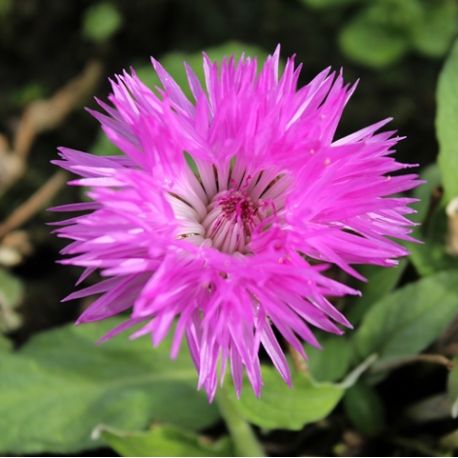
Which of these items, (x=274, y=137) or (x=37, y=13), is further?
(x=37, y=13)

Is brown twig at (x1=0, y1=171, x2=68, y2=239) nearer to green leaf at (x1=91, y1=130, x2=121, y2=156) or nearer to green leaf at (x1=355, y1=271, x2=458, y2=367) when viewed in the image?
green leaf at (x1=91, y1=130, x2=121, y2=156)

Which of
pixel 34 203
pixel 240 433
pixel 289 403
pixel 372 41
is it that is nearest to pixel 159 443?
pixel 240 433

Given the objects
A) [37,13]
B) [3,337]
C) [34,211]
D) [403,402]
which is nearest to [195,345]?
[403,402]

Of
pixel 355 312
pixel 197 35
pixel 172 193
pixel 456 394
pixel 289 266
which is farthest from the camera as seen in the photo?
pixel 197 35

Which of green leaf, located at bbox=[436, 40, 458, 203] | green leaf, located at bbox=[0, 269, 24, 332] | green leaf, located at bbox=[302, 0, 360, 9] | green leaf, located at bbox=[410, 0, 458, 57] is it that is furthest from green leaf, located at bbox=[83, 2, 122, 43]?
green leaf, located at bbox=[436, 40, 458, 203]

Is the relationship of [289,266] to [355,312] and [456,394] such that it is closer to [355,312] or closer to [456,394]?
[456,394]

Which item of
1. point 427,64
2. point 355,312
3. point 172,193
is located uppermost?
point 427,64
